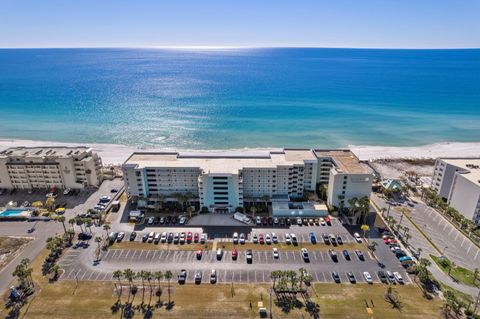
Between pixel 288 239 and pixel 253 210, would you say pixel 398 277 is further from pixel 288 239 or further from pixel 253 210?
pixel 253 210

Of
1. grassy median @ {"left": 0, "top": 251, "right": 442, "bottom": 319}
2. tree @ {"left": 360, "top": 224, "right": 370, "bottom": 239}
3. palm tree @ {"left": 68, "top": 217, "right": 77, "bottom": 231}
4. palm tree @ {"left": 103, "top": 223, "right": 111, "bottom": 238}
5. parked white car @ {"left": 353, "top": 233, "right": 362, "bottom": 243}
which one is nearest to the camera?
grassy median @ {"left": 0, "top": 251, "right": 442, "bottom": 319}

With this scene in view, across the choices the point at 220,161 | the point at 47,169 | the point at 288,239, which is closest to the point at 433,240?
the point at 288,239

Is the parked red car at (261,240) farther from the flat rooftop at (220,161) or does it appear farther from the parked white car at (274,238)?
the flat rooftop at (220,161)

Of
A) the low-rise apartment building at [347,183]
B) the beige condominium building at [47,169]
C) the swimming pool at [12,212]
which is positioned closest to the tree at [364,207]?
the low-rise apartment building at [347,183]

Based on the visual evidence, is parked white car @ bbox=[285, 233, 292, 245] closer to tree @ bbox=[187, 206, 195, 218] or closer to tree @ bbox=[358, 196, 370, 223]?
tree @ bbox=[358, 196, 370, 223]

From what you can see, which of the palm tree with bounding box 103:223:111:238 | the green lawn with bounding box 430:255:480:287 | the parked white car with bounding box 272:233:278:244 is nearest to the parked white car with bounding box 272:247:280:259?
the parked white car with bounding box 272:233:278:244
